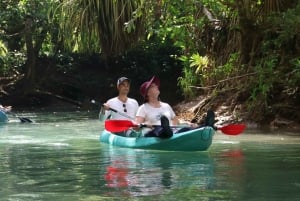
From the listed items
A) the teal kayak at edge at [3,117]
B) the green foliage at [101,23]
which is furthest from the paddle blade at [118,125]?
the teal kayak at edge at [3,117]

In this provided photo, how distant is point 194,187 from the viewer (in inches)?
249

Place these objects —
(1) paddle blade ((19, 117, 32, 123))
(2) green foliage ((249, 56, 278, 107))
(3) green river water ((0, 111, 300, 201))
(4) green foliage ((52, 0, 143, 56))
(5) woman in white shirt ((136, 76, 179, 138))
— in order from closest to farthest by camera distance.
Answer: (3) green river water ((0, 111, 300, 201)), (5) woman in white shirt ((136, 76, 179, 138)), (2) green foliage ((249, 56, 278, 107)), (4) green foliage ((52, 0, 143, 56)), (1) paddle blade ((19, 117, 32, 123))

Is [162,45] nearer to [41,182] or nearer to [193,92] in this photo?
[193,92]

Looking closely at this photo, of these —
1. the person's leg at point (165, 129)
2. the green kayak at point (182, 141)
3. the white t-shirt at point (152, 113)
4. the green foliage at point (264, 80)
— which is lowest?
the green kayak at point (182, 141)

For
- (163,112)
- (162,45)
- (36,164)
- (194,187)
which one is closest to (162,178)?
(194,187)

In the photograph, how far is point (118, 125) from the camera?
32.3ft

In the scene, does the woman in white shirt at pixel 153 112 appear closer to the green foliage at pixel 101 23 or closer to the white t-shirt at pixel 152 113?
the white t-shirt at pixel 152 113

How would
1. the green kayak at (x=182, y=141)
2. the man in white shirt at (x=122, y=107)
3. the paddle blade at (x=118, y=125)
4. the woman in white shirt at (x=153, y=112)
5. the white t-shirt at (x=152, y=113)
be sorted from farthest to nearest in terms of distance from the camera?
the man in white shirt at (x=122, y=107), the paddle blade at (x=118, y=125), the white t-shirt at (x=152, y=113), the woman in white shirt at (x=153, y=112), the green kayak at (x=182, y=141)

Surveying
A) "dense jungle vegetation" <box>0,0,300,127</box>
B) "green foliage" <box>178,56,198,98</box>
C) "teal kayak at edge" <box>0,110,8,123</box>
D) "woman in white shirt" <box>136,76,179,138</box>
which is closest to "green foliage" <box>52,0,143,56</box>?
"dense jungle vegetation" <box>0,0,300,127</box>

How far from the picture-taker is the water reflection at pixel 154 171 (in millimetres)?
6330

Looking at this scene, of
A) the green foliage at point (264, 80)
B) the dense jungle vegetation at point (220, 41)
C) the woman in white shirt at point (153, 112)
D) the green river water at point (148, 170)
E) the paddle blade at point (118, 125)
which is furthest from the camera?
the dense jungle vegetation at point (220, 41)

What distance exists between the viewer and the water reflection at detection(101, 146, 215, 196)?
6.33 metres

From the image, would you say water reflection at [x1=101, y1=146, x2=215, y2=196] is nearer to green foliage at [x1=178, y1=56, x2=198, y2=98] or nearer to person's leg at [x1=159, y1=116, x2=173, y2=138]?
person's leg at [x1=159, y1=116, x2=173, y2=138]

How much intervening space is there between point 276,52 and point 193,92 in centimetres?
314
